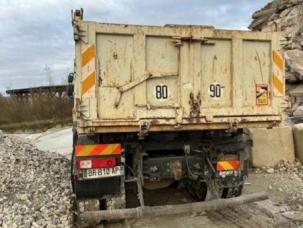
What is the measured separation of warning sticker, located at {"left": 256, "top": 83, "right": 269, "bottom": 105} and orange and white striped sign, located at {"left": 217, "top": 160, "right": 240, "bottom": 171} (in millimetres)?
922

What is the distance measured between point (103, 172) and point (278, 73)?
2.76m

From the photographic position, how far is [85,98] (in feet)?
18.0

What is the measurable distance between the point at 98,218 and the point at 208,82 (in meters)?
2.23

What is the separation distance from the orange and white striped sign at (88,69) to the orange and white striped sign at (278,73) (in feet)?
8.26

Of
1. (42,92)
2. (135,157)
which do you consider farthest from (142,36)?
(42,92)

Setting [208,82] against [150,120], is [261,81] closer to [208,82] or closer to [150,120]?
[208,82]

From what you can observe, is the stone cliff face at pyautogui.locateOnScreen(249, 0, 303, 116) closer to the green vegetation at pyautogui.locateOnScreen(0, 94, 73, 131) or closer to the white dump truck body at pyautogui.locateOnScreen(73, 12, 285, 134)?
the white dump truck body at pyautogui.locateOnScreen(73, 12, 285, 134)

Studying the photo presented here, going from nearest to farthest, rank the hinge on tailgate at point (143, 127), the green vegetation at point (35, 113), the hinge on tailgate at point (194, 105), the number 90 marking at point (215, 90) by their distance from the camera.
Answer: the hinge on tailgate at point (143, 127), the hinge on tailgate at point (194, 105), the number 90 marking at point (215, 90), the green vegetation at point (35, 113)

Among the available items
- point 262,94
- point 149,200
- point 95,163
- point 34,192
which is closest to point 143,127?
point 95,163

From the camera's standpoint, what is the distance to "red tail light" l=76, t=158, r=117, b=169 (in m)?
5.72

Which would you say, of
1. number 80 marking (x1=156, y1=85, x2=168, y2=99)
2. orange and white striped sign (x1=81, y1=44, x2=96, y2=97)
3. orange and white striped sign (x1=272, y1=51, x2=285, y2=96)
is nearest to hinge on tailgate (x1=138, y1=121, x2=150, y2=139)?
number 80 marking (x1=156, y1=85, x2=168, y2=99)

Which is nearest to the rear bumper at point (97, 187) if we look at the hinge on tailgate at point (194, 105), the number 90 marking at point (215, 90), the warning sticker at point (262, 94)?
the hinge on tailgate at point (194, 105)

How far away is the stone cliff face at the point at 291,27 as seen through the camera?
19859mm

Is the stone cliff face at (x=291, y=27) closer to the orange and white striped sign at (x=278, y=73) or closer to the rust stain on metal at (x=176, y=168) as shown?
the orange and white striped sign at (x=278, y=73)
